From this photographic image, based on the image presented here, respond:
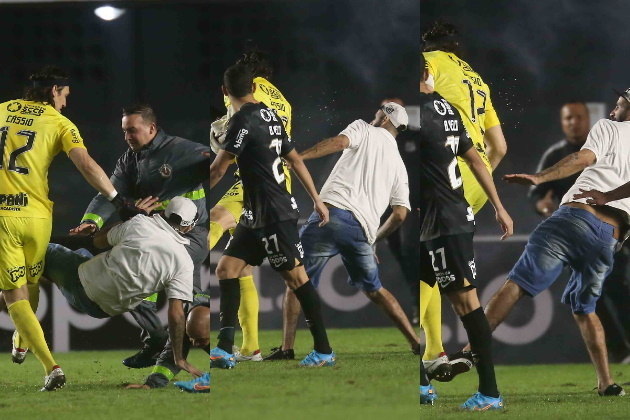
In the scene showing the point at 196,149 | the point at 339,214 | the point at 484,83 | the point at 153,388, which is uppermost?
the point at 484,83

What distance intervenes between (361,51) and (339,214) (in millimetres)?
847

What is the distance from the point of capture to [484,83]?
14.2 ft

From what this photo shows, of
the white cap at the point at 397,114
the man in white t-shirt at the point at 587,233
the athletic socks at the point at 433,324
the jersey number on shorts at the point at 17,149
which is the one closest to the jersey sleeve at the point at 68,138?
the jersey number on shorts at the point at 17,149

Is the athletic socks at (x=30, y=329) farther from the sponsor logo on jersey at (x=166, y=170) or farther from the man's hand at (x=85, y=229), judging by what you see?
the sponsor logo on jersey at (x=166, y=170)

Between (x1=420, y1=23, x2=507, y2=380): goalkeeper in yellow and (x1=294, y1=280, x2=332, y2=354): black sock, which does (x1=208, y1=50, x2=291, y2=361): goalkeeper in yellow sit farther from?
(x1=420, y1=23, x2=507, y2=380): goalkeeper in yellow

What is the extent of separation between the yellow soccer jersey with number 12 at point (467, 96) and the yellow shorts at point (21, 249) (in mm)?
2261

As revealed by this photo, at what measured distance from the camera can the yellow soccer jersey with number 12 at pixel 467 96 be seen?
13.9 ft

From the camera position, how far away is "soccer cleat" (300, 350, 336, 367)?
4.21 metres

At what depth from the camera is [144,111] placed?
447cm

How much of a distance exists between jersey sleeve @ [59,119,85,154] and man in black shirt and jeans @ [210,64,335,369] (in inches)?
31.7

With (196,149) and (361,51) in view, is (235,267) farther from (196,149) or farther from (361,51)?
(361,51)

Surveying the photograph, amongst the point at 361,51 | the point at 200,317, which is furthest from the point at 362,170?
the point at 200,317

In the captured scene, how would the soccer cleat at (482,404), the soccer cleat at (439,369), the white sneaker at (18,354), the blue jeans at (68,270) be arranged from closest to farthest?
the soccer cleat at (482,404) < the soccer cleat at (439,369) < the blue jeans at (68,270) < the white sneaker at (18,354)

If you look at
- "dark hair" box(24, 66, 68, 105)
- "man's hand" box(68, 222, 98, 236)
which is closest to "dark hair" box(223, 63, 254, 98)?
"dark hair" box(24, 66, 68, 105)
